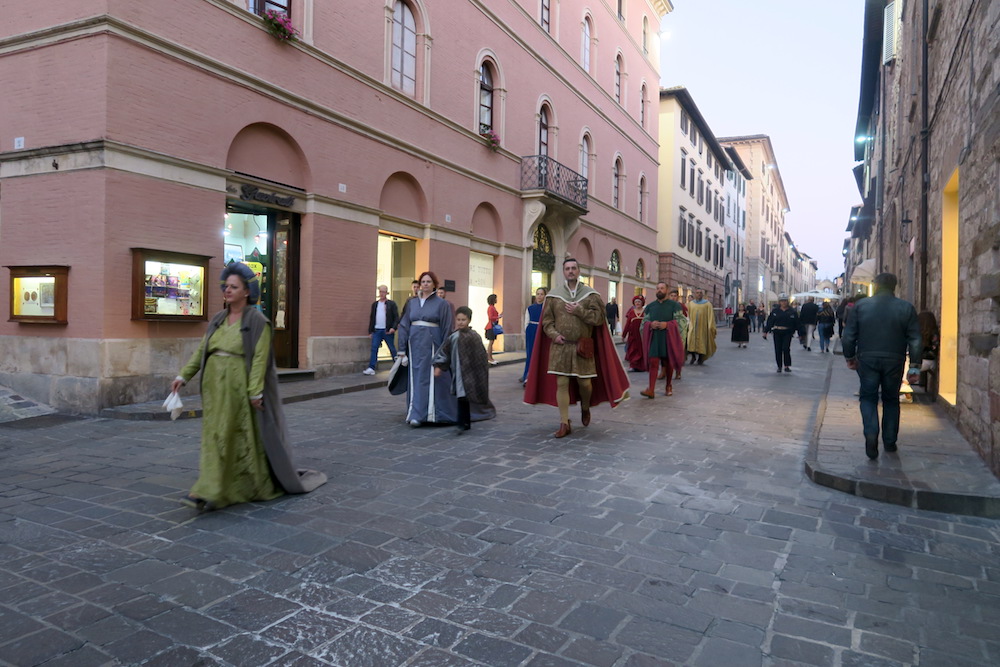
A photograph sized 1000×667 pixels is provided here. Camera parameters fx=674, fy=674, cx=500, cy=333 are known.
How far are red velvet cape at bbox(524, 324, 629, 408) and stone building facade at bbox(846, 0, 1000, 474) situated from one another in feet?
11.2

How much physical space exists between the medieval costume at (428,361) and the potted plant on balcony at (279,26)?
6353 mm

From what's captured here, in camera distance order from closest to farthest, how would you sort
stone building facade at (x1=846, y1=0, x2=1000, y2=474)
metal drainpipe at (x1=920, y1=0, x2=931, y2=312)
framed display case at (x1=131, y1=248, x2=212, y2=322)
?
stone building facade at (x1=846, y1=0, x2=1000, y2=474) < framed display case at (x1=131, y1=248, x2=212, y2=322) < metal drainpipe at (x1=920, y1=0, x2=931, y2=312)

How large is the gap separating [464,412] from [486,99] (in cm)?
1330

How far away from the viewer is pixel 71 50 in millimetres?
9016

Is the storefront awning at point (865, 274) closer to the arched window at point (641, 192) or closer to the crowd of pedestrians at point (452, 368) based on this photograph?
the arched window at point (641, 192)

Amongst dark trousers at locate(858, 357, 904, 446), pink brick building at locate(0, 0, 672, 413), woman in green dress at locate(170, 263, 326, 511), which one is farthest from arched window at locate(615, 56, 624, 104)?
woman in green dress at locate(170, 263, 326, 511)

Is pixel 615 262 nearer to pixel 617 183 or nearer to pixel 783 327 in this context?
pixel 617 183

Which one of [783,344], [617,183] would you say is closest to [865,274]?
[617,183]

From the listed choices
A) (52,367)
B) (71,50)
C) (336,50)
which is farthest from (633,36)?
(52,367)

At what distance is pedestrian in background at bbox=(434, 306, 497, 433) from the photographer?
7664 millimetres

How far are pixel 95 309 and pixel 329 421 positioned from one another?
3491mm

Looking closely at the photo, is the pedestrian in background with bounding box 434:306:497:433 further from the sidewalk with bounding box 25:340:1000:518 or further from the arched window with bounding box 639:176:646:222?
the arched window with bounding box 639:176:646:222

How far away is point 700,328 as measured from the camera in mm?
17016

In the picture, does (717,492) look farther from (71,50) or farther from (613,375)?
(71,50)
